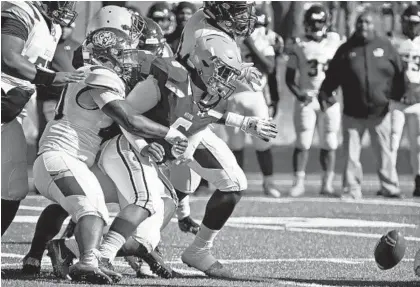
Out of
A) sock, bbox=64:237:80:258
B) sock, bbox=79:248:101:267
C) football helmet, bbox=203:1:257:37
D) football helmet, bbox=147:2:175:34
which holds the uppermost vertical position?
football helmet, bbox=203:1:257:37

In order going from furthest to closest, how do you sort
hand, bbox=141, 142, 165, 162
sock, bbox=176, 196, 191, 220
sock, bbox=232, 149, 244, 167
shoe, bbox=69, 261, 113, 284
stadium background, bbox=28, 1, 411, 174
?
stadium background, bbox=28, 1, 411, 174 < sock, bbox=232, 149, 244, 167 < sock, bbox=176, 196, 191, 220 < hand, bbox=141, 142, 165, 162 < shoe, bbox=69, 261, 113, 284

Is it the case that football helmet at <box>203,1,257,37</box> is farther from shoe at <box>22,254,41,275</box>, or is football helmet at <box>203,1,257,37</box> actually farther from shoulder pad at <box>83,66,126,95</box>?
shoe at <box>22,254,41,275</box>

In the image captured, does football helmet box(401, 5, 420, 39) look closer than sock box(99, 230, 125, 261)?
No

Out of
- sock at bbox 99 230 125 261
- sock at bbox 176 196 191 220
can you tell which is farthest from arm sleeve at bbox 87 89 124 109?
sock at bbox 176 196 191 220

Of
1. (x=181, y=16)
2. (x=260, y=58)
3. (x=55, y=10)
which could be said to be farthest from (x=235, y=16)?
(x=181, y=16)

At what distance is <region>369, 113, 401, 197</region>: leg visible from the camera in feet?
39.2

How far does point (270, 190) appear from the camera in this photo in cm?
1165

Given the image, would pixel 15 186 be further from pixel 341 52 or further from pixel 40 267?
pixel 341 52

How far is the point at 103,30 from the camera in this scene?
6.31 meters

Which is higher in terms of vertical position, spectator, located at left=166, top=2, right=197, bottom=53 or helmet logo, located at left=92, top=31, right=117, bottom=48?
helmet logo, located at left=92, top=31, right=117, bottom=48

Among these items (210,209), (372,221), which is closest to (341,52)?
(372,221)

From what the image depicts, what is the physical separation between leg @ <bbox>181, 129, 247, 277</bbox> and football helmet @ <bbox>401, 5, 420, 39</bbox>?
A: 594 cm

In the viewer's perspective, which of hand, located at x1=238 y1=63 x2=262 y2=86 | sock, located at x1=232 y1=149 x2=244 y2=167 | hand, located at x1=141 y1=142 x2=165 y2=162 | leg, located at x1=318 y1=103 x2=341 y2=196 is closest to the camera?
hand, located at x1=141 y1=142 x2=165 y2=162

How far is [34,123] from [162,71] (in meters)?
6.26
